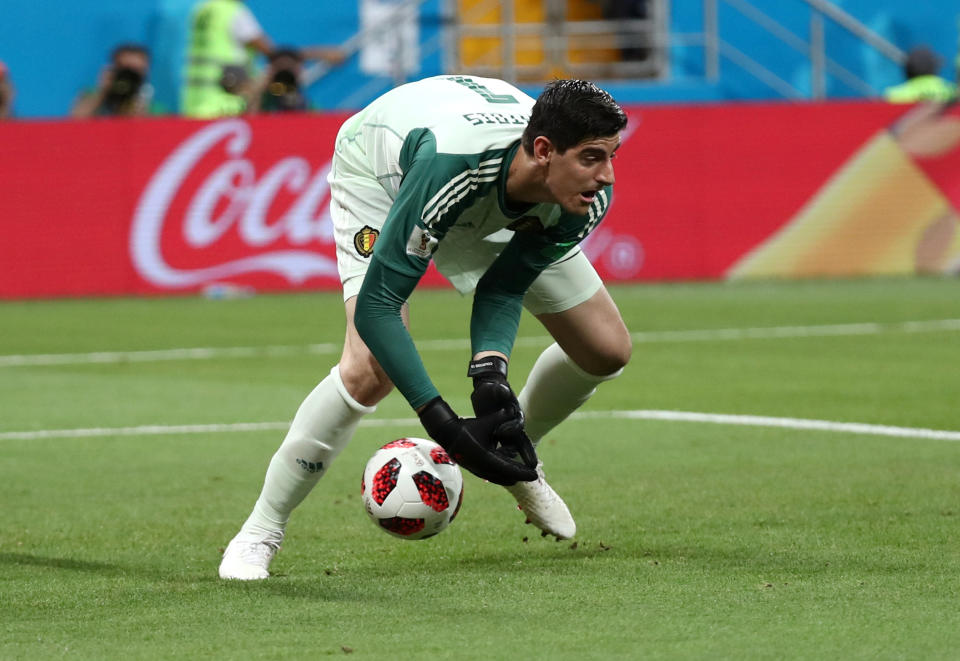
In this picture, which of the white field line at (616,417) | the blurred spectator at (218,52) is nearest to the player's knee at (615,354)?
the white field line at (616,417)

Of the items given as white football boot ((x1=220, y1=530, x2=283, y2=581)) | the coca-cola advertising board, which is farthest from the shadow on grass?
the coca-cola advertising board

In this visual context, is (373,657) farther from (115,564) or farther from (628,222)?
(628,222)

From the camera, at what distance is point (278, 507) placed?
5.93 metres

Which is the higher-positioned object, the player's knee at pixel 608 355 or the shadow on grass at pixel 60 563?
the player's knee at pixel 608 355

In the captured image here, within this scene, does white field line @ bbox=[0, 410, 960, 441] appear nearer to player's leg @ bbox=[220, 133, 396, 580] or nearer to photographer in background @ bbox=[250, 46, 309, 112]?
player's leg @ bbox=[220, 133, 396, 580]

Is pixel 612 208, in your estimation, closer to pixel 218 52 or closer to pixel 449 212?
pixel 218 52

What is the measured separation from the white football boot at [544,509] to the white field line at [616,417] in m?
2.96

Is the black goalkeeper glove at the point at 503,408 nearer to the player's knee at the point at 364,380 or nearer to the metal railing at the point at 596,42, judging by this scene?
the player's knee at the point at 364,380

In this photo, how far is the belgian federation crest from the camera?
5.99m

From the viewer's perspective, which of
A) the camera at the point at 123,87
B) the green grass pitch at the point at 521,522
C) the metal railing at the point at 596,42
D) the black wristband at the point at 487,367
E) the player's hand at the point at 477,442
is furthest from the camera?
the metal railing at the point at 596,42

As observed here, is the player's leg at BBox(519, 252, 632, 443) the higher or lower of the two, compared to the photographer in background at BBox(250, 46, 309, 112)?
higher

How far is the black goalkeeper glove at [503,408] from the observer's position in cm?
508

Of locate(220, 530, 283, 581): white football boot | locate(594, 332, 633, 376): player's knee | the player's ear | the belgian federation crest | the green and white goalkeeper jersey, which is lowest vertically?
locate(220, 530, 283, 581): white football boot

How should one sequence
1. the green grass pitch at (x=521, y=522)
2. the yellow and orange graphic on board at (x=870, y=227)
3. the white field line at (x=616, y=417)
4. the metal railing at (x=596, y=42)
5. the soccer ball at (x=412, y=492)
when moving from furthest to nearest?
the metal railing at (x=596, y=42) → the yellow and orange graphic on board at (x=870, y=227) → the white field line at (x=616, y=417) → the soccer ball at (x=412, y=492) → the green grass pitch at (x=521, y=522)
